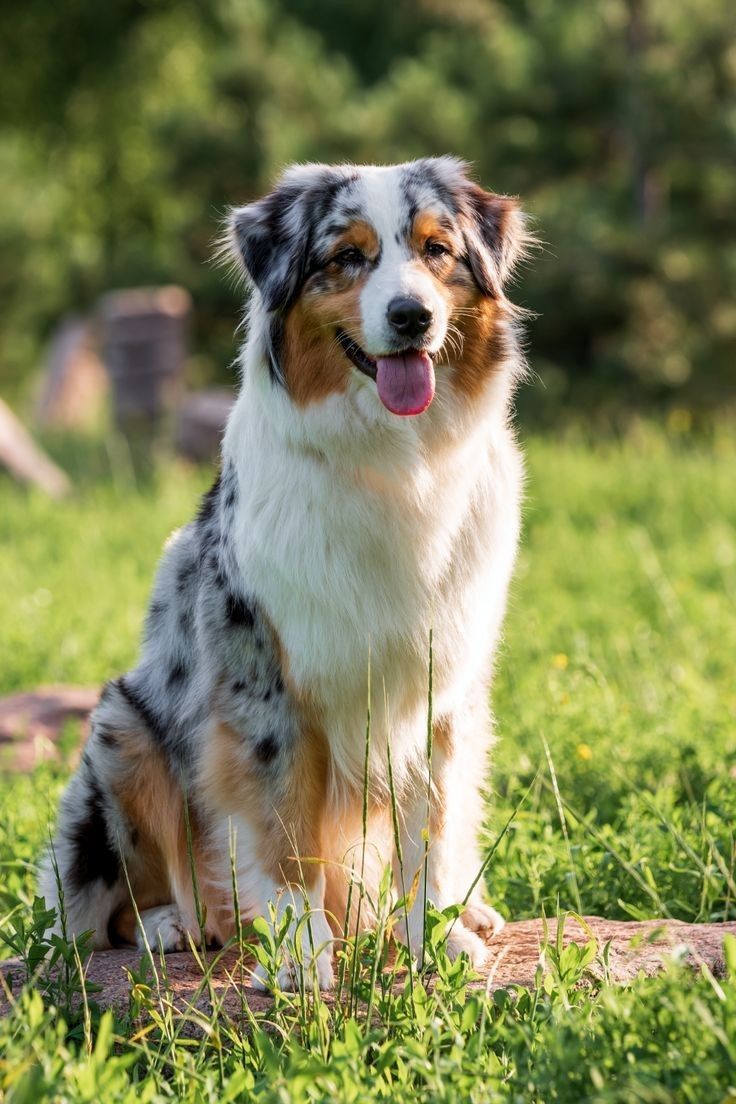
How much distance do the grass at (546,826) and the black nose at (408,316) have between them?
1.15 meters

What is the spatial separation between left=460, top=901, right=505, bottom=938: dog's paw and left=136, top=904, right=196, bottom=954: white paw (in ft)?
2.58

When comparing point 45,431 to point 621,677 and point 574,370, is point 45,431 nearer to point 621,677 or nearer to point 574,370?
point 574,370

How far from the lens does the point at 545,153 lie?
14.5 m

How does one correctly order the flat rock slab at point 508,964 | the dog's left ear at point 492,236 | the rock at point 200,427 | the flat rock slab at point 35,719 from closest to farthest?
the flat rock slab at point 508,964 < the dog's left ear at point 492,236 < the flat rock slab at point 35,719 < the rock at point 200,427

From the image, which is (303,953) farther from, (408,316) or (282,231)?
(282,231)

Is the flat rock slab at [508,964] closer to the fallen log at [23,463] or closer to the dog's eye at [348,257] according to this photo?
the dog's eye at [348,257]

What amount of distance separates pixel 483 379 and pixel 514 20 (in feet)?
56.5

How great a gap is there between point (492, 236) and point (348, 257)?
0.49 m

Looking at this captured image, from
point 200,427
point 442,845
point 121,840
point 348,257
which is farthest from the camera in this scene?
point 200,427

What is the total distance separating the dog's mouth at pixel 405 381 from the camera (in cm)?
345

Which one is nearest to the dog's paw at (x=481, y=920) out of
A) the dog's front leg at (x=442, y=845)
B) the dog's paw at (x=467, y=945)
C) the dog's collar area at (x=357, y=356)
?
the dog's front leg at (x=442, y=845)

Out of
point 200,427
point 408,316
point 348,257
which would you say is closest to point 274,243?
point 348,257

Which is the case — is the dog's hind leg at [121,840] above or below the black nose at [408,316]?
below

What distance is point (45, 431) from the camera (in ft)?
55.2
